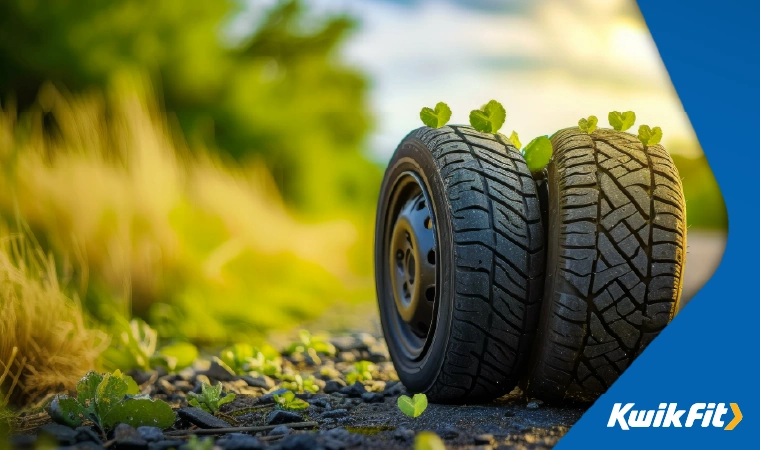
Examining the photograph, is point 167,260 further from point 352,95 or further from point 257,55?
point 352,95

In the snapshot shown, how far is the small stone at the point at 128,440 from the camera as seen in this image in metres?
2.22

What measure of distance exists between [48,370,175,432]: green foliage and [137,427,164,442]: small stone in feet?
0.43

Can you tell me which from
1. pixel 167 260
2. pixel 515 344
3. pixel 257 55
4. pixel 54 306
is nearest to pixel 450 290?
pixel 515 344

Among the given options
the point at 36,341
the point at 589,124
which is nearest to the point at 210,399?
the point at 36,341

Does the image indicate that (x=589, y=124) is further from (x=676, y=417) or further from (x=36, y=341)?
(x=36, y=341)

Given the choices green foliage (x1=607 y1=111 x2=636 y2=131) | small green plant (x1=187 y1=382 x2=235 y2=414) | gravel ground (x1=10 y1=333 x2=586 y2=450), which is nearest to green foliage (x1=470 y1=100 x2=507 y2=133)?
green foliage (x1=607 y1=111 x2=636 y2=131)

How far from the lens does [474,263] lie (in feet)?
8.13

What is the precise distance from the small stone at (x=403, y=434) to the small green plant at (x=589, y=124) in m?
1.29

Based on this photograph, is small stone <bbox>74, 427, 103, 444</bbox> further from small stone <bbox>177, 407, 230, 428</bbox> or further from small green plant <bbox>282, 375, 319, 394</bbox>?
small green plant <bbox>282, 375, 319, 394</bbox>

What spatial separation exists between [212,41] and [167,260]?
9.89 metres

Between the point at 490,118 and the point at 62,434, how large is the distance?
1866 millimetres

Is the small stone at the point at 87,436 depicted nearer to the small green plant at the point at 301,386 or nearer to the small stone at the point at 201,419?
the small stone at the point at 201,419

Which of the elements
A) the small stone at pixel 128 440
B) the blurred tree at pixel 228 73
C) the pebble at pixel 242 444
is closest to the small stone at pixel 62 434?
the small stone at pixel 128 440

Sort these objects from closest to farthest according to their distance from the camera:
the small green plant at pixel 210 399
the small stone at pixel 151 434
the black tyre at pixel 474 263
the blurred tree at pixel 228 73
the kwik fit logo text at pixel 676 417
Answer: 1. the kwik fit logo text at pixel 676 417
2. the small stone at pixel 151 434
3. the black tyre at pixel 474 263
4. the small green plant at pixel 210 399
5. the blurred tree at pixel 228 73
